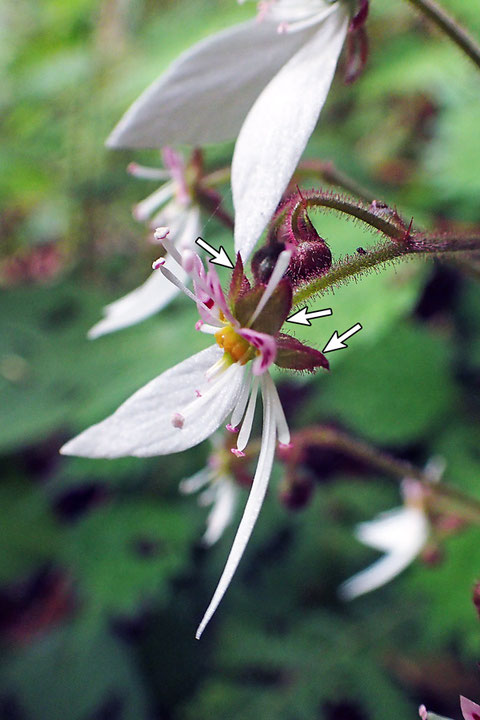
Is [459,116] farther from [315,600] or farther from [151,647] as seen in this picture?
[151,647]

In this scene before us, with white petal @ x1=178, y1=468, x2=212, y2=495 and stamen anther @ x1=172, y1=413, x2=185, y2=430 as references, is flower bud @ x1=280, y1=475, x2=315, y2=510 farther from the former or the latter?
stamen anther @ x1=172, y1=413, x2=185, y2=430

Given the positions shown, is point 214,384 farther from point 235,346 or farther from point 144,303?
point 144,303

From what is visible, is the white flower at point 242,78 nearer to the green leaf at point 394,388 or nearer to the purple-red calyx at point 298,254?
the purple-red calyx at point 298,254

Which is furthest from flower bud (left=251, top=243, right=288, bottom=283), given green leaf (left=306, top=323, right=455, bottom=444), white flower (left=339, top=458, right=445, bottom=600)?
green leaf (left=306, top=323, right=455, bottom=444)

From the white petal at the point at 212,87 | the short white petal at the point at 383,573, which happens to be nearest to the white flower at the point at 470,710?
the white petal at the point at 212,87

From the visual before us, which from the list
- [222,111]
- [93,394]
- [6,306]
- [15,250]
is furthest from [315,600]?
[15,250]

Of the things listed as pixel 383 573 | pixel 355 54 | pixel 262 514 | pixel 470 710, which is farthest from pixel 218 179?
pixel 262 514
